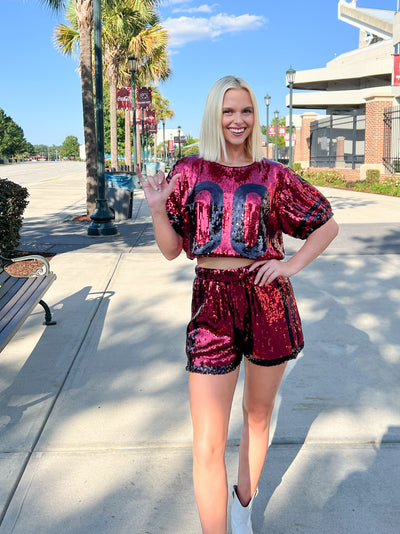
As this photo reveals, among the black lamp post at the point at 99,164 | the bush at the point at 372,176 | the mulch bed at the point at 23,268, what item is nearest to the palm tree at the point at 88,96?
the black lamp post at the point at 99,164

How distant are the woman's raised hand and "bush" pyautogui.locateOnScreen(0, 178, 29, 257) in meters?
5.79

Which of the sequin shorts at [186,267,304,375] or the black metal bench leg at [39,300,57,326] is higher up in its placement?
the sequin shorts at [186,267,304,375]

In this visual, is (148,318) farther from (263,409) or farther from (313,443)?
(263,409)

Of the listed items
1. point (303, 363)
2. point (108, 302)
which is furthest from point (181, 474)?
point (108, 302)

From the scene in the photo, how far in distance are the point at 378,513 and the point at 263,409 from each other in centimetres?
81

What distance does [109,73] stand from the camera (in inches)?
1227

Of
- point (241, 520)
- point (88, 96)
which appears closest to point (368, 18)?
point (88, 96)

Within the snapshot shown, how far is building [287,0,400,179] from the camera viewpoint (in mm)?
26062

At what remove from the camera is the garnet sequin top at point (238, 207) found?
2189 millimetres

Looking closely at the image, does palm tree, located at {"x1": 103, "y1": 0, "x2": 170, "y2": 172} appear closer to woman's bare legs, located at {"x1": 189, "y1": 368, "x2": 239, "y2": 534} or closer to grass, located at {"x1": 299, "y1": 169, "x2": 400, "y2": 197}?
grass, located at {"x1": 299, "y1": 169, "x2": 400, "y2": 197}

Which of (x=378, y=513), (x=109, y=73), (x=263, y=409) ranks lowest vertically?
(x=378, y=513)

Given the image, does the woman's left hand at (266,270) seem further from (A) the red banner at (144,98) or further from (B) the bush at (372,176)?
(A) the red banner at (144,98)

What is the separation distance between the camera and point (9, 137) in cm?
14812

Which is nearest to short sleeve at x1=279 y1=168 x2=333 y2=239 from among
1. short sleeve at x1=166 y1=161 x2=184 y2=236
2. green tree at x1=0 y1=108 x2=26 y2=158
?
short sleeve at x1=166 y1=161 x2=184 y2=236
